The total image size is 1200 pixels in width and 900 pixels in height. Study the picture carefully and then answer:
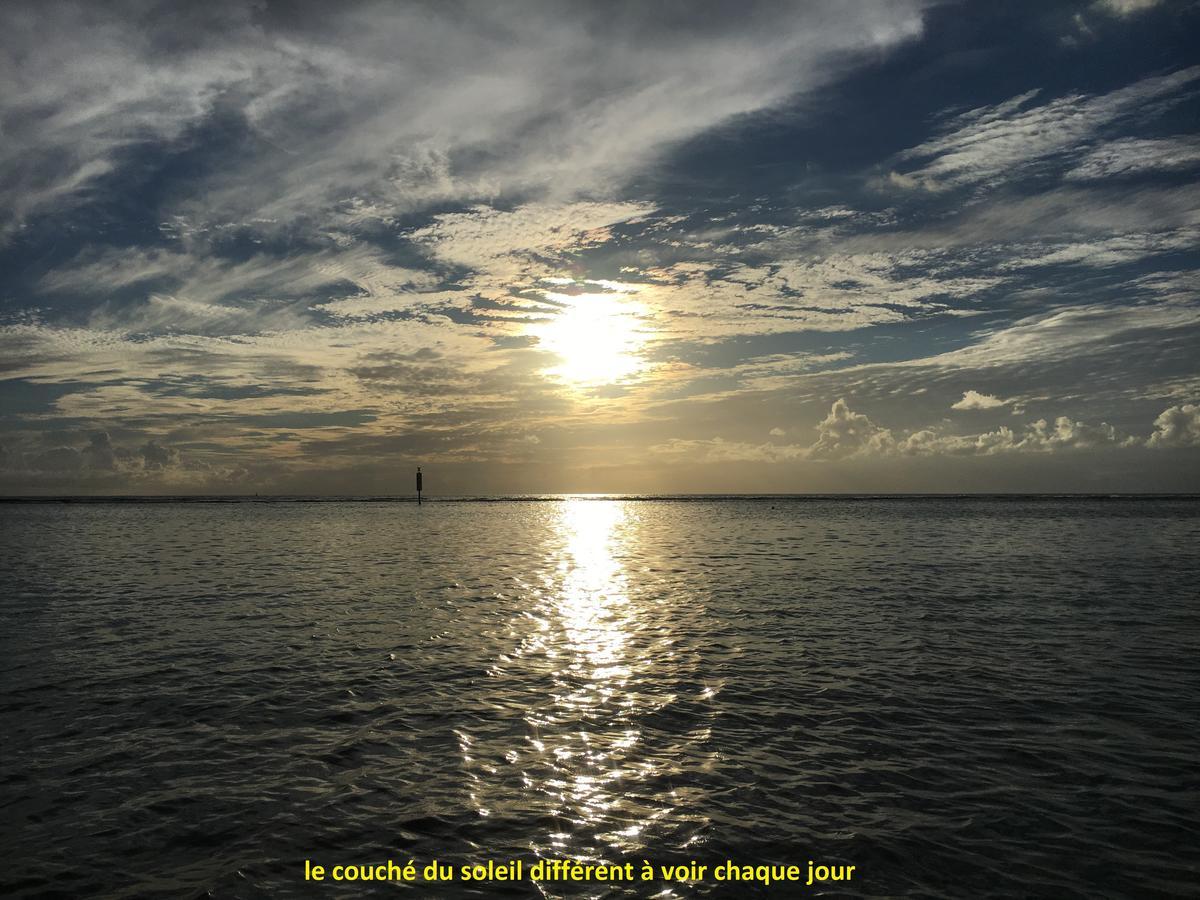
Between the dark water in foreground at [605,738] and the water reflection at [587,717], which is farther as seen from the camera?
the water reflection at [587,717]

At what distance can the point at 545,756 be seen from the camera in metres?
14.1

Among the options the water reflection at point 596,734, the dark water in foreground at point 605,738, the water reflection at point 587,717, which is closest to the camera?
the dark water in foreground at point 605,738

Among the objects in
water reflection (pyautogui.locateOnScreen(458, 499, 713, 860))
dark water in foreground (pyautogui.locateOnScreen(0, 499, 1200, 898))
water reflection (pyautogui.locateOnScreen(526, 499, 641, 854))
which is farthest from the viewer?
water reflection (pyautogui.locateOnScreen(526, 499, 641, 854))

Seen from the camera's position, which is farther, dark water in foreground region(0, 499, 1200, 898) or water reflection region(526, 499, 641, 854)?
water reflection region(526, 499, 641, 854)

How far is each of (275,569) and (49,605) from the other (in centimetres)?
1530

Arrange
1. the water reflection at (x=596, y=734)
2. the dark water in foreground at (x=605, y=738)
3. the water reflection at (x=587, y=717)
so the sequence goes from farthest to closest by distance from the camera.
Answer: the water reflection at (x=587, y=717) < the water reflection at (x=596, y=734) < the dark water in foreground at (x=605, y=738)

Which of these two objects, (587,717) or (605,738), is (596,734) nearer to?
(605,738)

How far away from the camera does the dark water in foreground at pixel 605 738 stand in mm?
10367

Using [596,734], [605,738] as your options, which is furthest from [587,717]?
[605,738]

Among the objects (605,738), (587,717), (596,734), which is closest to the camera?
(605,738)

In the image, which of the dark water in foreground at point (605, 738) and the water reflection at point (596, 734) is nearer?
the dark water in foreground at point (605, 738)

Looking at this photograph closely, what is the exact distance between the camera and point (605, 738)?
15.1 metres

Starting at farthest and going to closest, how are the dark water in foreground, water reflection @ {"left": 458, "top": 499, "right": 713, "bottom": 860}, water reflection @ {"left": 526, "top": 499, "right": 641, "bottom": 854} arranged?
water reflection @ {"left": 526, "top": 499, "right": 641, "bottom": 854}, water reflection @ {"left": 458, "top": 499, "right": 713, "bottom": 860}, the dark water in foreground

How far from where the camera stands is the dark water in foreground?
34.0ft
